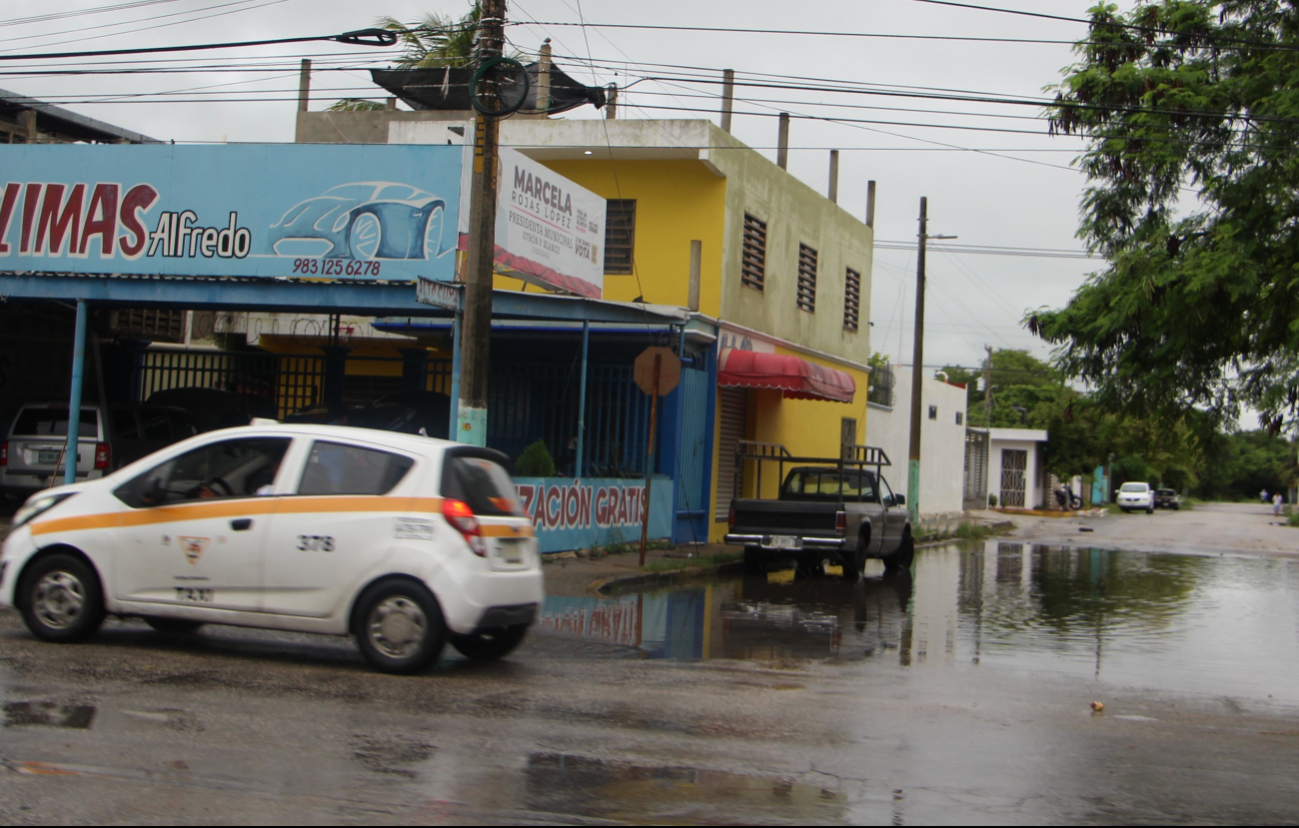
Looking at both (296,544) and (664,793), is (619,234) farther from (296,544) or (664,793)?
(664,793)

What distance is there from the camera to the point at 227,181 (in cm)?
1619

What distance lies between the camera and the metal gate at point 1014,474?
5938cm

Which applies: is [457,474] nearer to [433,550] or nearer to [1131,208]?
[433,550]

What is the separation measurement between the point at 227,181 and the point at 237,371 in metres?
6.38

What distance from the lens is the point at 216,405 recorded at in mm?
21906

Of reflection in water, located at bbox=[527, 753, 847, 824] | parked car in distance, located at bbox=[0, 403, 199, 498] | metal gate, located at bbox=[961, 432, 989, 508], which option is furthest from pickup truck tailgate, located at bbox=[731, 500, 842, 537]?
metal gate, located at bbox=[961, 432, 989, 508]

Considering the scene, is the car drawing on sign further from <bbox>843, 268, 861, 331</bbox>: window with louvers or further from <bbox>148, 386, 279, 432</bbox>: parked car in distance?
<bbox>843, 268, 861, 331</bbox>: window with louvers

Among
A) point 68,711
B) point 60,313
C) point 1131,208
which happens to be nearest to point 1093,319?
point 1131,208

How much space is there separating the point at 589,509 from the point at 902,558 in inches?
243

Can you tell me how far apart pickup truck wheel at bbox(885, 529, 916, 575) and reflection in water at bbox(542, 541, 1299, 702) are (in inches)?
18.8

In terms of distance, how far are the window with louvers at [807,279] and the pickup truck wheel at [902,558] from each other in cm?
751

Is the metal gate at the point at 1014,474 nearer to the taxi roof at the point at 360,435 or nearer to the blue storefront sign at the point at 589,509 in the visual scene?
the blue storefront sign at the point at 589,509

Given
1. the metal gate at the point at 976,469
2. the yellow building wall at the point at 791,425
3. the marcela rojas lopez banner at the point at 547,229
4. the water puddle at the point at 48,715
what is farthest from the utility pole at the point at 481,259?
the metal gate at the point at 976,469

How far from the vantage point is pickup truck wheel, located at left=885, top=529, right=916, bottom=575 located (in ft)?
67.8
